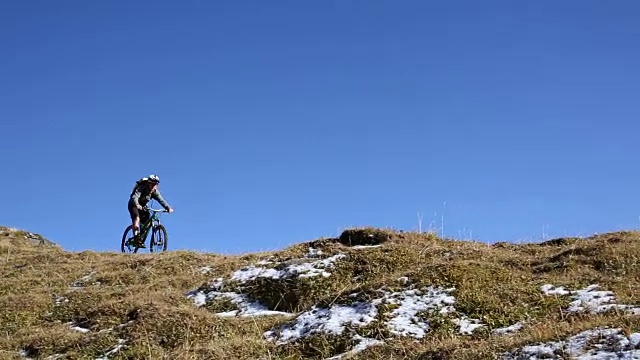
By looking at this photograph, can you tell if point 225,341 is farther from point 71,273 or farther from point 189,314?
point 71,273

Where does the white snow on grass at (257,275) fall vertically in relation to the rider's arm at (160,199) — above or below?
below

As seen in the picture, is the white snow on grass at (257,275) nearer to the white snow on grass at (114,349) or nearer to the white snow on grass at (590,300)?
the white snow on grass at (114,349)

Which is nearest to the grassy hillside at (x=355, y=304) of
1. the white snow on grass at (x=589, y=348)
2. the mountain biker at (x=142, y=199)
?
the white snow on grass at (x=589, y=348)

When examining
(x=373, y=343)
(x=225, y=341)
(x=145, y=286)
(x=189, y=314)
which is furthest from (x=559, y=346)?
(x=145, y=286)

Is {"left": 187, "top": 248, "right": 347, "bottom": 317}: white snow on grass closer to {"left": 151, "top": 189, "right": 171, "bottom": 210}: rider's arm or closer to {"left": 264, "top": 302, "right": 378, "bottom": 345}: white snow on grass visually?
{"left": 264, "top": 302, "right": 378, "bottom": 345}: white snow on grass

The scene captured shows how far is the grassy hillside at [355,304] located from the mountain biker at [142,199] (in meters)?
9.18

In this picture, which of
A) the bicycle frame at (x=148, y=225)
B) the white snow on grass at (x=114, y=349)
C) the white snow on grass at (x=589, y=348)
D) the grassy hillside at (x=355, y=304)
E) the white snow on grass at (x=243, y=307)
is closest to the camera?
the white snow on grass at (x=589, y=348)

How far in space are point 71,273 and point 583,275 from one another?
42.0 ft

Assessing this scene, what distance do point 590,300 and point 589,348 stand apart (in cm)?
272

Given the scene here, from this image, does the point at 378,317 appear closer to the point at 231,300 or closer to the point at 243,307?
the point at 243,307

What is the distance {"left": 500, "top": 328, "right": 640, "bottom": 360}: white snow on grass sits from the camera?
6.79m

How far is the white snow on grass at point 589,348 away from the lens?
22.3ft

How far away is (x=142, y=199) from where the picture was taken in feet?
83.7

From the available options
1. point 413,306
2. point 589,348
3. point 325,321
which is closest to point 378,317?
point 413,306
